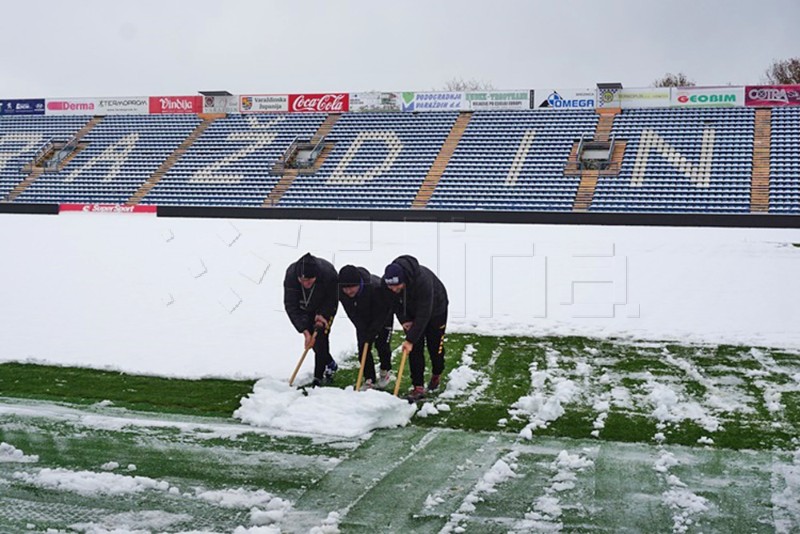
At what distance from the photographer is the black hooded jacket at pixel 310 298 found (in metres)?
8.28

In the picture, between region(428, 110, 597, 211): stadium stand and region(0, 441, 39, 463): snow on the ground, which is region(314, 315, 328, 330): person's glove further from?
region(428, 110, 597, 211): stadium stand

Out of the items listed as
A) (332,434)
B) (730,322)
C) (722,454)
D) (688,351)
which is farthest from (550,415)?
(730,322)

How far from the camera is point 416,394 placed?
7.86 meters

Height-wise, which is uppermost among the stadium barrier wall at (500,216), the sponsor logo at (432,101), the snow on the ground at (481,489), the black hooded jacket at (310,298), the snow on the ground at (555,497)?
the sponsor logo at (432,101)

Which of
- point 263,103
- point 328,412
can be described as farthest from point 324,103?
point 328,412

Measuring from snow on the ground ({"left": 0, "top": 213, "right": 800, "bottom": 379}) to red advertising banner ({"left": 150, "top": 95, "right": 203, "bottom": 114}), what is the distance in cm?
1814

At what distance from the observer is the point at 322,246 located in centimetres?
2139

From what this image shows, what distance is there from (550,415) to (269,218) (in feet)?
87.9

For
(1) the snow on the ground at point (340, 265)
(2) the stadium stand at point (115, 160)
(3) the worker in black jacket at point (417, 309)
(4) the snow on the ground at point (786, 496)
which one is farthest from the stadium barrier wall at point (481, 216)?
(4) the snow on the ground at point (786, 496)

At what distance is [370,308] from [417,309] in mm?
695

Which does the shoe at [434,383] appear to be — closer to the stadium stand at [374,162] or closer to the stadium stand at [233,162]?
the stadium stand at [374,162]

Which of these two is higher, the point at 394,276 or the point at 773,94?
the point at 773,94

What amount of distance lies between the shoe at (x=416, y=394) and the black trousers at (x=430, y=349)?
0.05 m

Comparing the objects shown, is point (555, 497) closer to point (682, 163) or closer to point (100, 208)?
point (682, 163)
